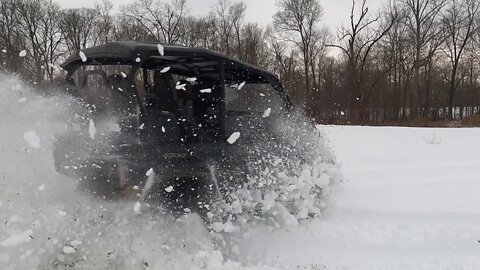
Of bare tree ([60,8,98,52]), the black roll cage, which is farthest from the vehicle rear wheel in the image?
bare tree ([60,8,98,52])

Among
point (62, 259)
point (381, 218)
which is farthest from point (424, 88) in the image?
point (62, 259)

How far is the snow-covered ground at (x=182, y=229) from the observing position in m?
3.28

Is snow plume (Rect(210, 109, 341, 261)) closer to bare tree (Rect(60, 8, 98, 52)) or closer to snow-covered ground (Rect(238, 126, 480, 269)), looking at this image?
snow-covered ground (Rect(238, 126, 480, 269))

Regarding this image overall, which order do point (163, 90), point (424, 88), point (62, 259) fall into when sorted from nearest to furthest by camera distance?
point (62, 259) < point (163, 90) < point (424, 88)

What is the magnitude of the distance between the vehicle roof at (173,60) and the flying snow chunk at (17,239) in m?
1.57

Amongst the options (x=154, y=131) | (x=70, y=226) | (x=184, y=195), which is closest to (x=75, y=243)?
(x=70, y=226)

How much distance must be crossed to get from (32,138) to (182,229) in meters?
2.04

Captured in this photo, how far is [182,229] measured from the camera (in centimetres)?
362

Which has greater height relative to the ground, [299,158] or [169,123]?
[169,123]

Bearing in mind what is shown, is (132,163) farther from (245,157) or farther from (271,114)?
(271,114)

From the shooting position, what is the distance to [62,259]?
10.3 ft

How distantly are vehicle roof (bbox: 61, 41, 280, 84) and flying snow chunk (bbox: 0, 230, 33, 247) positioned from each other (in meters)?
1.57

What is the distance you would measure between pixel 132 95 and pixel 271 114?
1.81 m

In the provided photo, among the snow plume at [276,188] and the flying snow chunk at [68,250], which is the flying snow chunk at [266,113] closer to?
the snow plume at [276,188]
